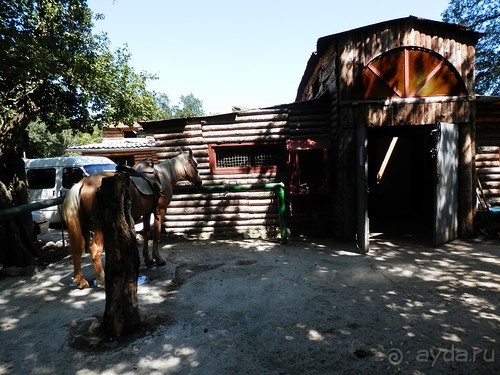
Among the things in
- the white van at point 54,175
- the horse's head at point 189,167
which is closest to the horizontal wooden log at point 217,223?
the horse's head at point 189,167

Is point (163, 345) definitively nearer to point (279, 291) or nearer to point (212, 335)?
point (212, 335)

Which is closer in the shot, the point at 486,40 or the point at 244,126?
the point at 244,126

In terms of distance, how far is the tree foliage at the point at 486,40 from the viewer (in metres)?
22.6

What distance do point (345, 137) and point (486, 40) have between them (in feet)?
84.3

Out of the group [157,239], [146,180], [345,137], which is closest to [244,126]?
[345,137]

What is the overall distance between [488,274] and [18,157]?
944cm

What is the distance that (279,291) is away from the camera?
4391 mm

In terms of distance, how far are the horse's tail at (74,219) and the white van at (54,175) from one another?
6422 mm

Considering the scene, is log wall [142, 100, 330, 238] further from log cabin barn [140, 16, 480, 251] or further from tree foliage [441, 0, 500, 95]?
tree foliage [441, 0, 500, 95]

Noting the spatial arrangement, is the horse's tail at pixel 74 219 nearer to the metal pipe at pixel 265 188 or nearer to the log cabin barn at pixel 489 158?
the metal pipe at pixel 265 188

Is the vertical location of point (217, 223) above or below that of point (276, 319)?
above

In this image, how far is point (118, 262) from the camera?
10.5 ft

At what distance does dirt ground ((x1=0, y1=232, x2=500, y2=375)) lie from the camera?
2730 millimetres

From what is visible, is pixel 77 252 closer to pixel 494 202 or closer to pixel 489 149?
pixel 494 202
